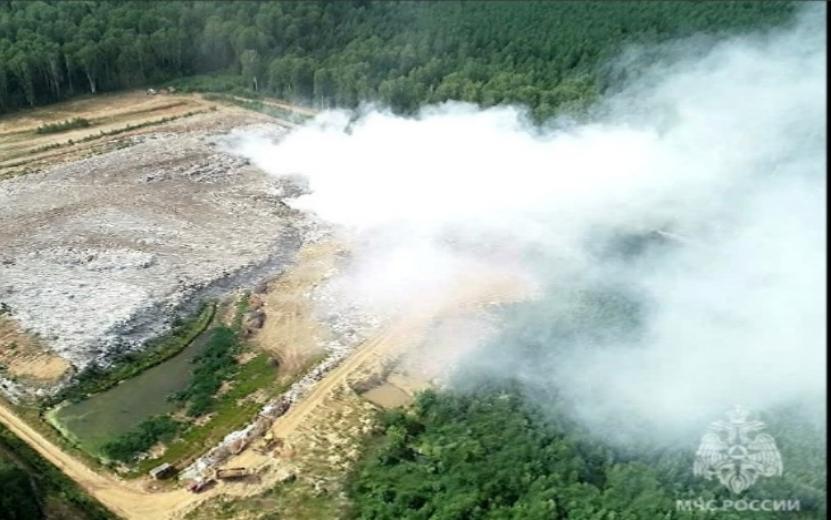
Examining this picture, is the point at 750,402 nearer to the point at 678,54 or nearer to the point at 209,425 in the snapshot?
the point at 209,425

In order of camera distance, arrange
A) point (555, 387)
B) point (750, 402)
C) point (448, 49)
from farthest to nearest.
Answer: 1. point (448, 49)
2. point (555, 387)
3. point (750, 402)

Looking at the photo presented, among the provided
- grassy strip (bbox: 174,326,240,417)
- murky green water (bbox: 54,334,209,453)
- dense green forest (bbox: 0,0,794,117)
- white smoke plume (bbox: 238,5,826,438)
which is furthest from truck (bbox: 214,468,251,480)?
dense green forest (bbox: 0,0,794,117)

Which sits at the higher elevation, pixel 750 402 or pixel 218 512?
pixel 750 402

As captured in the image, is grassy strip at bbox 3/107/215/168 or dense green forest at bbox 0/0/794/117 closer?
grassy strip at bbox 3/107/215/168

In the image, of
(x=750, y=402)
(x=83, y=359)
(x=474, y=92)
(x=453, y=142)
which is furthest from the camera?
(x=474, y=92)

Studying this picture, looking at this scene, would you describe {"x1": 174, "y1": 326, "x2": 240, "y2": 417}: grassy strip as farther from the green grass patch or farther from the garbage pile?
the green grass patch

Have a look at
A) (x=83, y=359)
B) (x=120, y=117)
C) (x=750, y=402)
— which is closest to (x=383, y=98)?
(x=120, y=117)

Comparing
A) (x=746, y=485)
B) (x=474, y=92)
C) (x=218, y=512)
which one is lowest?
(x=218, y=512)

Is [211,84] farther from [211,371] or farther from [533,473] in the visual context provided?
[533,473]
